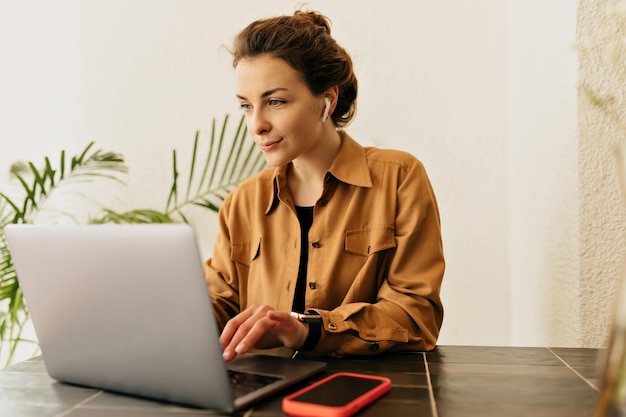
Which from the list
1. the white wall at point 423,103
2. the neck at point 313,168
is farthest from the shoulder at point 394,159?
the white wall at point 423,103

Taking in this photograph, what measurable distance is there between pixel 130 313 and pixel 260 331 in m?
0.28

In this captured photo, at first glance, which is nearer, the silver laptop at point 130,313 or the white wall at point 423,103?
the silver laptop at point 130,313

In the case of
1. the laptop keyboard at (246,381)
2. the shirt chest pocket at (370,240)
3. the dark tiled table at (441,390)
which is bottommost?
the dark tiled table at (441,390)

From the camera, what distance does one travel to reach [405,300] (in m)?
1.39

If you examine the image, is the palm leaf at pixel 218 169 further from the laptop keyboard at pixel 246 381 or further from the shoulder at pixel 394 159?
the laptop keyboard at pixel 246 381

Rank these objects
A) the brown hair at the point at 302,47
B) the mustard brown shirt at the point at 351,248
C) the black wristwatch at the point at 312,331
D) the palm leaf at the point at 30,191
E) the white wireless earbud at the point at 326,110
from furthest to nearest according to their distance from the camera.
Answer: the palm leaf at the point at 30,191 → the white wireless earbud at the point at 326,110 → the brown hair at the point at 302,47 → the mustard brown shirt at the point at 351,248 → the black wristwatch at the point at 312,331

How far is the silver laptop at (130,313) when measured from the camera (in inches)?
30.6

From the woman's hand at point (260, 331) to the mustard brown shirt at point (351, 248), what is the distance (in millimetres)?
140

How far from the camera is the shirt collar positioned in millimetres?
1567

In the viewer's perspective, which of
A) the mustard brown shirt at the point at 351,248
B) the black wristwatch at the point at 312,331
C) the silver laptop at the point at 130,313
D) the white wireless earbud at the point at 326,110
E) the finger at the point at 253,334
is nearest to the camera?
the silver laptop at the point at 130,313

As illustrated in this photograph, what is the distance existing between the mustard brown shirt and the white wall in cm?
36

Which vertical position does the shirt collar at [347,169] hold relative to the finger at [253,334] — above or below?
above

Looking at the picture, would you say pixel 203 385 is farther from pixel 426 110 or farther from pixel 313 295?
pixel 426 110

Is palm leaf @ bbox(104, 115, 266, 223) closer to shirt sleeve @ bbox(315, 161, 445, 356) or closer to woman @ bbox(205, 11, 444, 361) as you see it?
woman @ bbox(205, 11, 444, 361)
